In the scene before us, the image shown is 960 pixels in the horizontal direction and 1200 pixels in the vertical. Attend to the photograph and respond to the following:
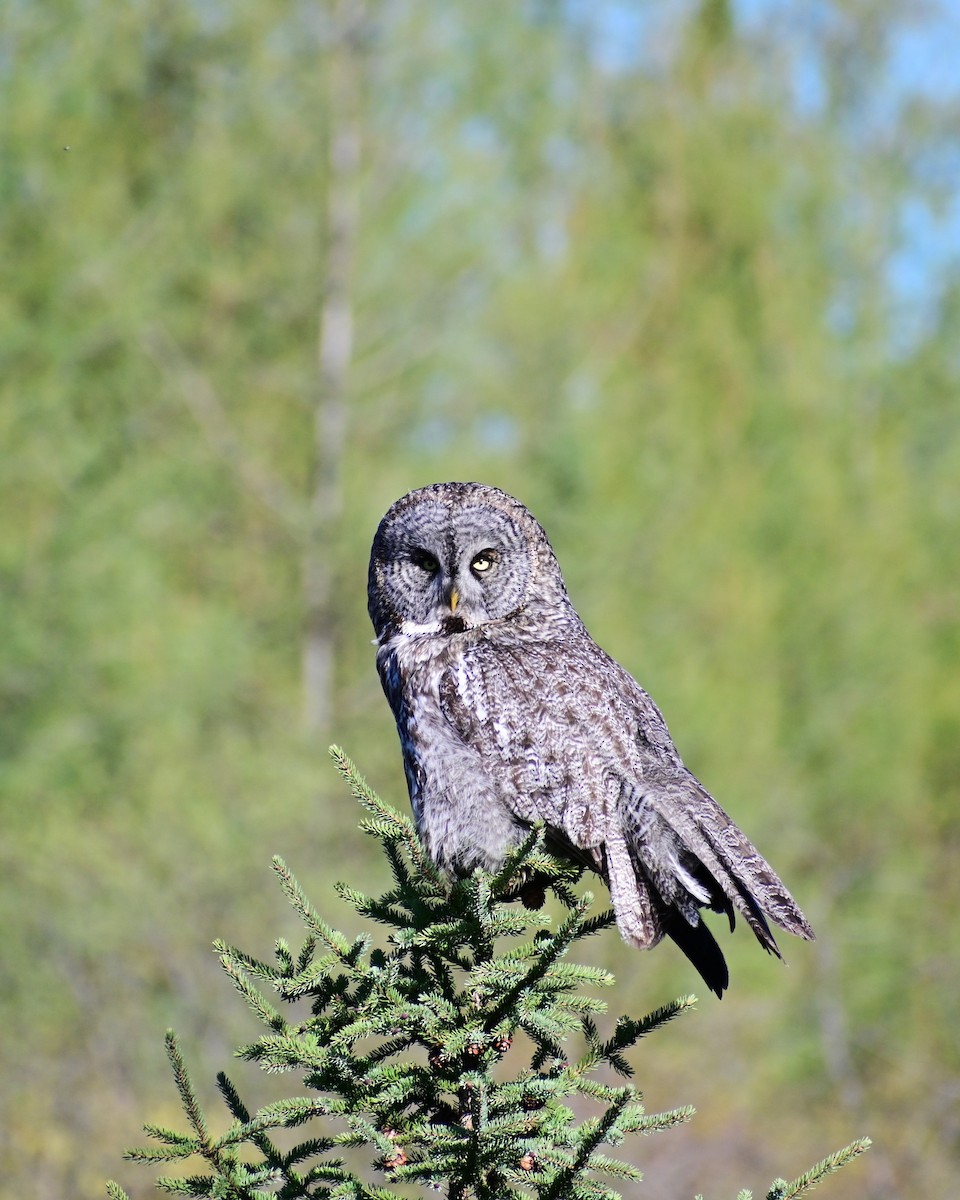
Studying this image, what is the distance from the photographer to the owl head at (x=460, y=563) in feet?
12.5

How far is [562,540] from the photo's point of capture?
13414 mm

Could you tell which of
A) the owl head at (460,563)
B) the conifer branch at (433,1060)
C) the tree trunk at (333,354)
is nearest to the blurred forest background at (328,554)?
the tree trunk at (333,354)

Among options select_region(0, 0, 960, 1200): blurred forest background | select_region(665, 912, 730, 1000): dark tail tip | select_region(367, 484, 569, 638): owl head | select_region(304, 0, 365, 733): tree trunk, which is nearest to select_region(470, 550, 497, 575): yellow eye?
select_region(367, 484, 569, 638): owl head

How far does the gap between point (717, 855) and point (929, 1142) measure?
47.2 ft

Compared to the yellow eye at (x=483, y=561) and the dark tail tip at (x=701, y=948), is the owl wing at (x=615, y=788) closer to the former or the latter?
the dark tail tip at (x=701, y=948)

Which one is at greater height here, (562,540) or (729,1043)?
(562,540)

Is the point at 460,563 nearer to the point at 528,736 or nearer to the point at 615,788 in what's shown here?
the point at 528,736

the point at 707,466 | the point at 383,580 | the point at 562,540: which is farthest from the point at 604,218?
the point at 383,580

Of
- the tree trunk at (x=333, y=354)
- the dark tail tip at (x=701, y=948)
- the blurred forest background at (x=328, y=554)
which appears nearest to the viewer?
the dark tail tip at (x=701, y=948)

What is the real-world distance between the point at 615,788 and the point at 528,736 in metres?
0.26

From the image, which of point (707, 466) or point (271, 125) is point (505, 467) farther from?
point (707, 466)

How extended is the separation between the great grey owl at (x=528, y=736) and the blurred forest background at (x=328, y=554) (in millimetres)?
6410

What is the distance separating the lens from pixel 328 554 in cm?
1341

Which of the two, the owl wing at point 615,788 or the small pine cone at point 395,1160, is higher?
the owl wing at point 615,788
